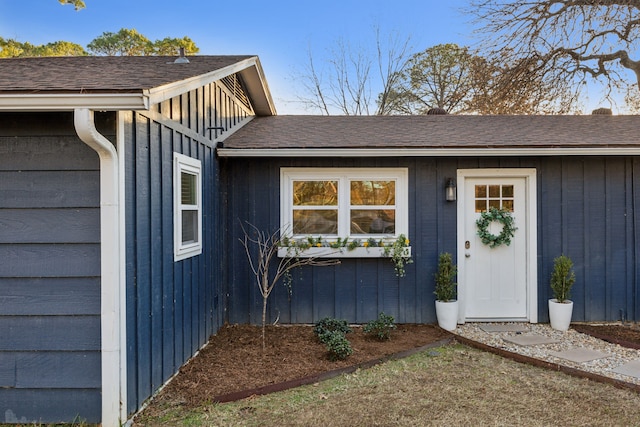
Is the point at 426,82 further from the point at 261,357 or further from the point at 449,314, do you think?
the point at 261,357

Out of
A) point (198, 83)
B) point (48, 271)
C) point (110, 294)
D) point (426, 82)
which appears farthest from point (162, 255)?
point (426, 82)

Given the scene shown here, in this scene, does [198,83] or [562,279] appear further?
[562,279]

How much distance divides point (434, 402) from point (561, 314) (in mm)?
2843

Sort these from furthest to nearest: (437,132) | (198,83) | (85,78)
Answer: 1. (437,132)
2. (198,83)
3. (85,78)

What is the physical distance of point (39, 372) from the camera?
9.27 feet

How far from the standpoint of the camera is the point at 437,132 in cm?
586

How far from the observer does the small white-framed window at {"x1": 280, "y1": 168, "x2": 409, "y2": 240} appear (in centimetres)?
538

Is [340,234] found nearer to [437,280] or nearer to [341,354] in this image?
[437,280]

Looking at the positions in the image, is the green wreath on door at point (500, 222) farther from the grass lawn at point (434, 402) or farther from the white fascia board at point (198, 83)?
the white fascia board at point (198, 83)

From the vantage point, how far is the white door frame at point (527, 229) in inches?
212

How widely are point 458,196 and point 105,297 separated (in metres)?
4.36

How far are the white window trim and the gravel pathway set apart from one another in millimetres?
1545

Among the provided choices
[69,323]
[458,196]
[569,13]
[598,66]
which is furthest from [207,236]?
[598,66]

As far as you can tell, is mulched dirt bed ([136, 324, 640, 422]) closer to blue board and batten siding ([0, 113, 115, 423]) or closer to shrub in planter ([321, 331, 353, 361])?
shrub in planter ([321, 331, 353, 361])
